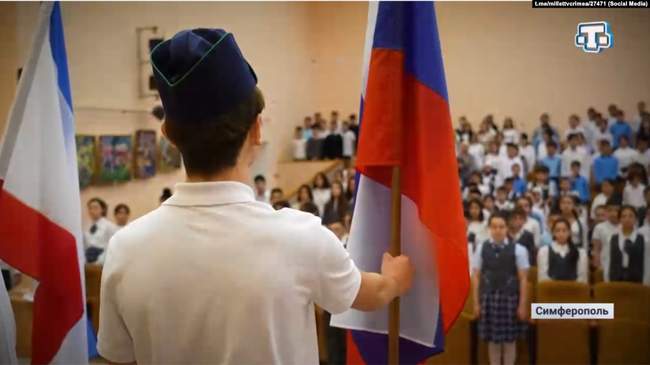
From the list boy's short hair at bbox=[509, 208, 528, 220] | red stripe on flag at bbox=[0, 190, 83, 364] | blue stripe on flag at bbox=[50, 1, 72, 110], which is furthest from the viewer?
boy's short hair at bbox=[509, 208, 528, 220]

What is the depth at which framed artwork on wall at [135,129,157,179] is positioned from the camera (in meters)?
7.64

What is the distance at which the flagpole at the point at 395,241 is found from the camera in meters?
1.52

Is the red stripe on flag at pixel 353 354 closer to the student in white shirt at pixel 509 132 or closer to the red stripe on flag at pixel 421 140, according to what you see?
the red stripe on flag at pixel 421 140

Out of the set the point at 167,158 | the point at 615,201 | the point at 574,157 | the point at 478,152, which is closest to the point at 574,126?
the point at 478,152

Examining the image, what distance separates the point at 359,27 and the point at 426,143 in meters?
11.5

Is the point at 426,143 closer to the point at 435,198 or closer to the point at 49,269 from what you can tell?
the point at 435,198

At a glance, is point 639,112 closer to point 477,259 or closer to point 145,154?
point 477,259

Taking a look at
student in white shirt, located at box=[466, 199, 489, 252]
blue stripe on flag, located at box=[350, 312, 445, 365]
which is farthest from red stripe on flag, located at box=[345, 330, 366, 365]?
student in white shirt, located at box=[466, 199, 489, 252]

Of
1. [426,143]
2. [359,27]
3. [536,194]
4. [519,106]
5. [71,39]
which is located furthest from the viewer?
[359,27]

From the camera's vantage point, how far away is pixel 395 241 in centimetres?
151

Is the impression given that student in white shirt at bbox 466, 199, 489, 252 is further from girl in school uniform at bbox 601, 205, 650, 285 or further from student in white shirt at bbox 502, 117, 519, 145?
student in white shirt at bbox 502, 117, 519, 145

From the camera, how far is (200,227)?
42.4 inches

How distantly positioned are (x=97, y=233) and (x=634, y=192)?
4.41 meters

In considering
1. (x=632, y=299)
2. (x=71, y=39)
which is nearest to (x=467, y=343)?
(x=632, y=299)
